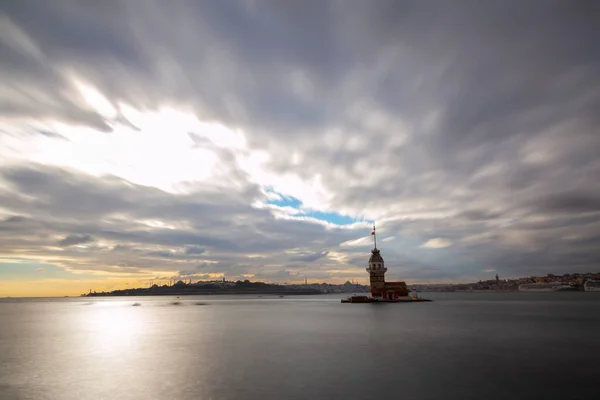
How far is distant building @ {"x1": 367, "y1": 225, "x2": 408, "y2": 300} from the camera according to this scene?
147125 millimetres

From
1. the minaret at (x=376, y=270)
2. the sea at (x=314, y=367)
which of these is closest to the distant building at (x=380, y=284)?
the minaret at (x=376, y=270)

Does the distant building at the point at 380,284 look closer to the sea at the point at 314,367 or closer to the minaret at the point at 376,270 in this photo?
the minaret at the point at 376,270

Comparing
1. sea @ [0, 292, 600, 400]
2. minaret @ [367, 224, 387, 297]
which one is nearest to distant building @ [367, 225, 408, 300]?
minaret @ [367, 224, 387, 297]

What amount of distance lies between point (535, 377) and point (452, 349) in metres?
14.7

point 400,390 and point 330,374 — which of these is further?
point 330,374

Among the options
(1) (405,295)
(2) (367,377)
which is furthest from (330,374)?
(1) (405,295)

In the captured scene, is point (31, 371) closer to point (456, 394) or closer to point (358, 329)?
point (456, 394)

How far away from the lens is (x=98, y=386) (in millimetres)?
32062

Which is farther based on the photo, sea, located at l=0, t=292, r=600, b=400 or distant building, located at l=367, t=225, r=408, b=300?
distant building, located at l=367, t=225, r=408, b=300

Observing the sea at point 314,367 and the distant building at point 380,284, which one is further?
the distant building at point 380,284

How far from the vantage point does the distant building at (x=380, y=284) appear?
14712 centimetres

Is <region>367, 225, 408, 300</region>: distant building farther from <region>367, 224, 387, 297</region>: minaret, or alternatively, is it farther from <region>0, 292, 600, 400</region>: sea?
<region>0, 292, 600, 400</region>: sea

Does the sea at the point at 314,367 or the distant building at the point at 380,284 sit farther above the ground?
the distant building at the point at 380,284

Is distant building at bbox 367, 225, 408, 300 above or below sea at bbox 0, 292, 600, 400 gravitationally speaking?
above
